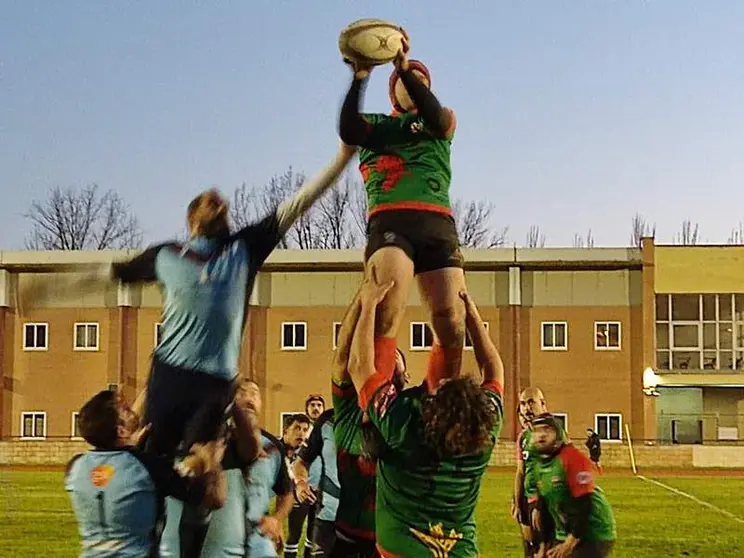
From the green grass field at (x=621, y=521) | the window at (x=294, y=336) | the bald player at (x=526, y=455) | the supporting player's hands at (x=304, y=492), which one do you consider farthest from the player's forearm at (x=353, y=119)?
the window at (x=294, y=336)

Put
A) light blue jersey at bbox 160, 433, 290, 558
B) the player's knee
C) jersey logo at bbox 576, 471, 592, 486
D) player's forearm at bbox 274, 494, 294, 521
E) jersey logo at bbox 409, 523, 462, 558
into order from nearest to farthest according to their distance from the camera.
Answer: jersey logo at bbox 409, 523, 462, 558 → light blue jersey at bbox 160, 433, 290, 558 → the player's knee → player's forearm at bbox 274, 494, 294, 521 → jersey logo at bbox 576, 471, 592, 486

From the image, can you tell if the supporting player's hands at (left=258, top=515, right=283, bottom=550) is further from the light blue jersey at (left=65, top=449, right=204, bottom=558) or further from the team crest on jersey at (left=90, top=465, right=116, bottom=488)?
the team crest on jersey at (left=90, top=465, right=116, bottom=488)

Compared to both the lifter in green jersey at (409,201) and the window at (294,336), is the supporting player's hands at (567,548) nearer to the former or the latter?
the lifter in green jersey at (409,201)

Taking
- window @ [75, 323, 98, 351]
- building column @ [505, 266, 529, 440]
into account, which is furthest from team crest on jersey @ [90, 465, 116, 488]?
window @ [75, 323, 98, 351]

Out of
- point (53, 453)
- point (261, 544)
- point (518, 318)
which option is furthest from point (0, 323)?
point (261, 544)

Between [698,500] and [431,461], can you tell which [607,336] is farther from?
[431,461]

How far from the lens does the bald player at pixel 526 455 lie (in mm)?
9273

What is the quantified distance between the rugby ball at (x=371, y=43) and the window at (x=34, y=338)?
38.2 metres

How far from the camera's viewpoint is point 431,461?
17.0ft

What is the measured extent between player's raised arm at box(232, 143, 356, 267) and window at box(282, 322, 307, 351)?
3600cm

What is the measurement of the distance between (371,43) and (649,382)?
39.2 metres

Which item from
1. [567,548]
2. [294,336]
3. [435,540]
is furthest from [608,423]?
[435,540]

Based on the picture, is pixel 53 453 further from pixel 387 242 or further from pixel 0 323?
pixel 387 242

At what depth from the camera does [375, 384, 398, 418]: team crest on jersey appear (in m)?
5.29
